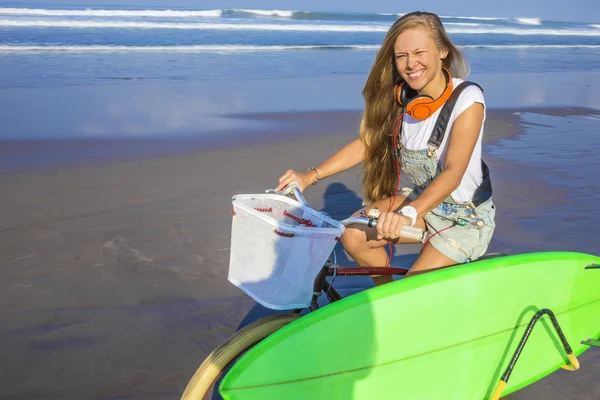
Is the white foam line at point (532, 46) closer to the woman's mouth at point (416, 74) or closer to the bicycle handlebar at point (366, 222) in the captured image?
the woman's mouth at point (416, 74)

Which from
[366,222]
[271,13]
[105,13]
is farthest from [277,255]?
[271,13]

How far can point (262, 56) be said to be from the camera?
16.1 meters

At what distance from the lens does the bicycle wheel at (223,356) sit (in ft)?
7.75

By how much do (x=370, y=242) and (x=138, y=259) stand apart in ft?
6.39

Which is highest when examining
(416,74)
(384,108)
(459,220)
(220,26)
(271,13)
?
(416,74)

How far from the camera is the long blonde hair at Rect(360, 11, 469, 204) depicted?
3051 mm

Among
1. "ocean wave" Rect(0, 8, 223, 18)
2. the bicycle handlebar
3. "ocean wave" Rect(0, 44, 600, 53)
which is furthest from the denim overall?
"ocean wave" Rect(0, 8, 223, 18)

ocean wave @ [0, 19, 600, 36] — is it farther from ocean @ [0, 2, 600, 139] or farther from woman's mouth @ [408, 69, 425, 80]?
woman's mouth @ [408, 69, 425, 80]

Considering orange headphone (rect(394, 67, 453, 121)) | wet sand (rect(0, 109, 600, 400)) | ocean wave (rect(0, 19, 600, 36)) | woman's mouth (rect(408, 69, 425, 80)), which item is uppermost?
woman's mouth (rect(408, 69, 425, 80))

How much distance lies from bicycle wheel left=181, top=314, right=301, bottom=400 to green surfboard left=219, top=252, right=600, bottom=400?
113 mm

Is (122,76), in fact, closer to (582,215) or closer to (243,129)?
(243,129)

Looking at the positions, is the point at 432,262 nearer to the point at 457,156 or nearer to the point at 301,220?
the point at 457,156

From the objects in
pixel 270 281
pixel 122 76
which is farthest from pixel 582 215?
pixel 122 76

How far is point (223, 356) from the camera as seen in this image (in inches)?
93.7
